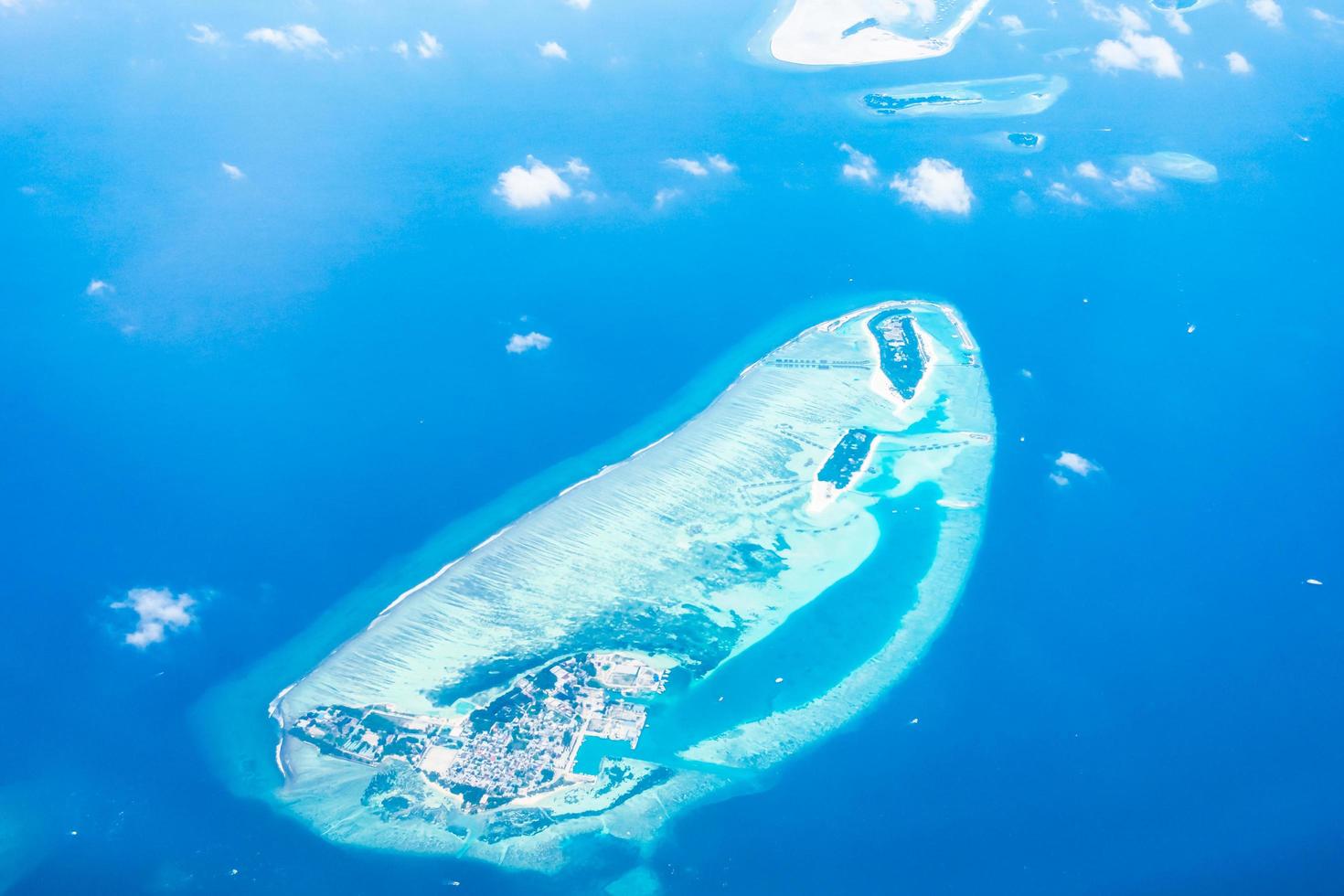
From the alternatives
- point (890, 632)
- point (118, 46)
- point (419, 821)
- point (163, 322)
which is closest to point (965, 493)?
point (890, 632)

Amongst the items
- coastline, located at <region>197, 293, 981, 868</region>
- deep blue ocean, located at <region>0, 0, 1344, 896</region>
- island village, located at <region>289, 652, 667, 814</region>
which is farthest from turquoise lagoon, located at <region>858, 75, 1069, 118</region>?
island village, located at <region>289, 652, 667, 814</region>

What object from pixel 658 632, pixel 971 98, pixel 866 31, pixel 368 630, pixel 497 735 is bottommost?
pixel 658 632

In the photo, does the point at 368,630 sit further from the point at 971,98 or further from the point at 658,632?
the point at 971,98

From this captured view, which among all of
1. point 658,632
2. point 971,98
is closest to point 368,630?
point 658,632

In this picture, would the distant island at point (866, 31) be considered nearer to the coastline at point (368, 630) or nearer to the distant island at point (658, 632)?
the distant island at point (658, 632)

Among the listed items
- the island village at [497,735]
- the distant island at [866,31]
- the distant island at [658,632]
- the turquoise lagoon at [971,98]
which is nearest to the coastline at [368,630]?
the distant island at [658,632]

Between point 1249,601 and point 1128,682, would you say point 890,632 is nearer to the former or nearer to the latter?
point 1128,682

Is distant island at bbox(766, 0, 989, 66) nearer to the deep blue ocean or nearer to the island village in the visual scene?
the deep blue ocean
